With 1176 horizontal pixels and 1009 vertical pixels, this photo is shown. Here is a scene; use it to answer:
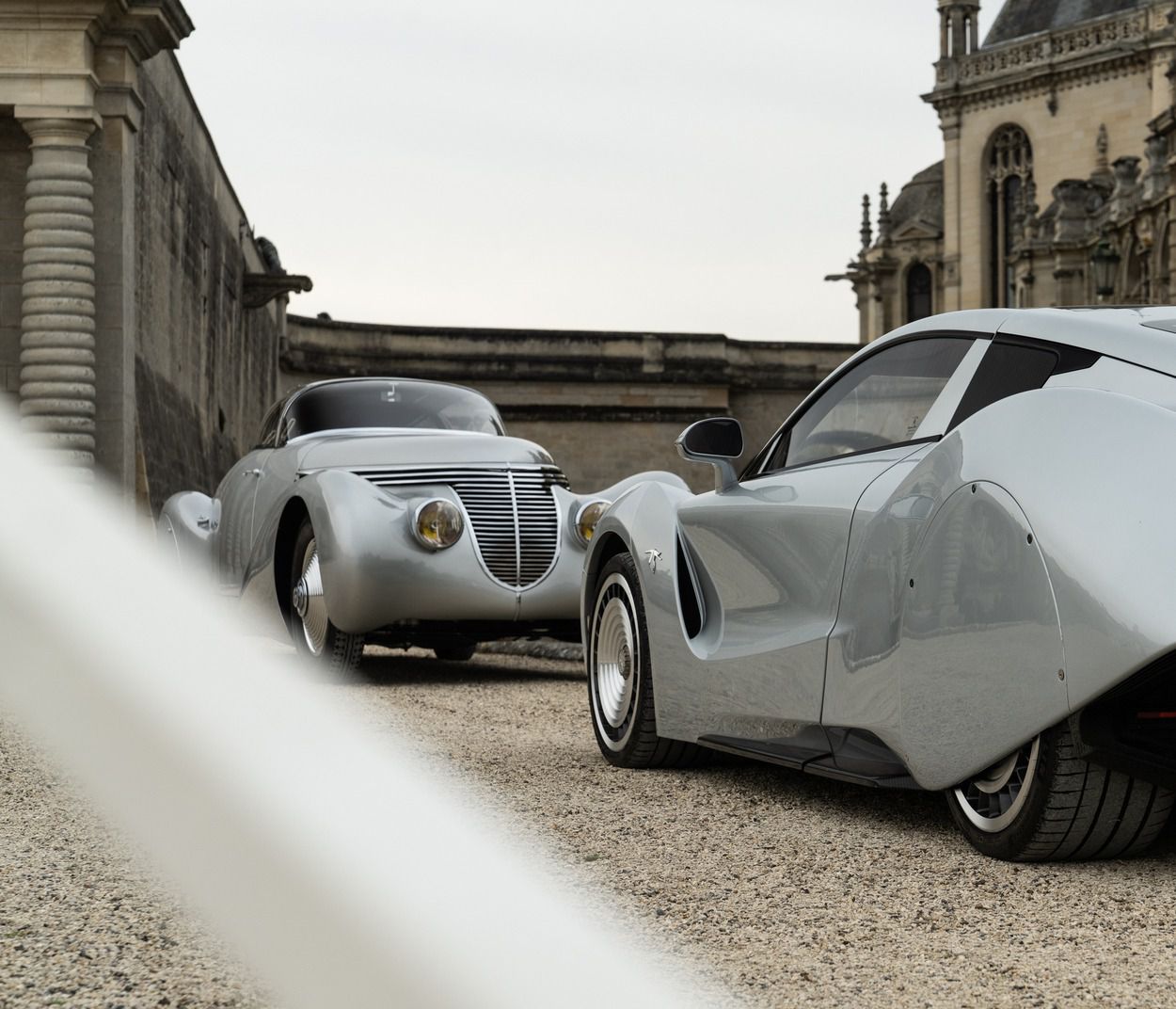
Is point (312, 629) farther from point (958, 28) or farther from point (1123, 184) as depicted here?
point (958, 28)

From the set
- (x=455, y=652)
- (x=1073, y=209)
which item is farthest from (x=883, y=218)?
(x=455, y=652)

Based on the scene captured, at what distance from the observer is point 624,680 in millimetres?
5645

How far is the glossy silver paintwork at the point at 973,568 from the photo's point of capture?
3.32m

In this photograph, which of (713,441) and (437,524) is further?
(437,524)

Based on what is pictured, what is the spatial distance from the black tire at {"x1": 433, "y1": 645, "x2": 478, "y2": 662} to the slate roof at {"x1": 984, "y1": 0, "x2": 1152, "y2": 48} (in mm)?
70589

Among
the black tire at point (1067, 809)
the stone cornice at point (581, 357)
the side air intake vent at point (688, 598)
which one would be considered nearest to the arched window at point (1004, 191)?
the stone cornice at point (581, 357)

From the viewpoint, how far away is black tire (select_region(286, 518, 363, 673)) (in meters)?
8.90

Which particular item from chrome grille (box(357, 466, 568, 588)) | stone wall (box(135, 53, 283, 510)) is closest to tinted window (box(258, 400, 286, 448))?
chrome grille (box(357, 466, 568, 588))

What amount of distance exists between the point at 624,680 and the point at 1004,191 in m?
77.1

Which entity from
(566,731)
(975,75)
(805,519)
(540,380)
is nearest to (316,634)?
(566,731)

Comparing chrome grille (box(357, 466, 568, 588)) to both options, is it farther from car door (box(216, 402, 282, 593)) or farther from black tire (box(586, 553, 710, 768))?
black tire (box(586, 553, 710, 768))

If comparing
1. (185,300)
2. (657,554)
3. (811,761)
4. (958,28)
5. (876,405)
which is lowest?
(811,761)

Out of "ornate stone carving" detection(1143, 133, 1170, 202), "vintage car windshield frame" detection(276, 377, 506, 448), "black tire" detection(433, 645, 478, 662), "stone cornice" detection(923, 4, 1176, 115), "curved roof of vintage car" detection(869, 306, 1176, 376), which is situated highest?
"stone cornice" detection(923, 4, 1176, 115)

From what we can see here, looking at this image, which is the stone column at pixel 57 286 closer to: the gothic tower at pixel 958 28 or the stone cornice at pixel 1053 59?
the stone cornice at pixel 1053 59
